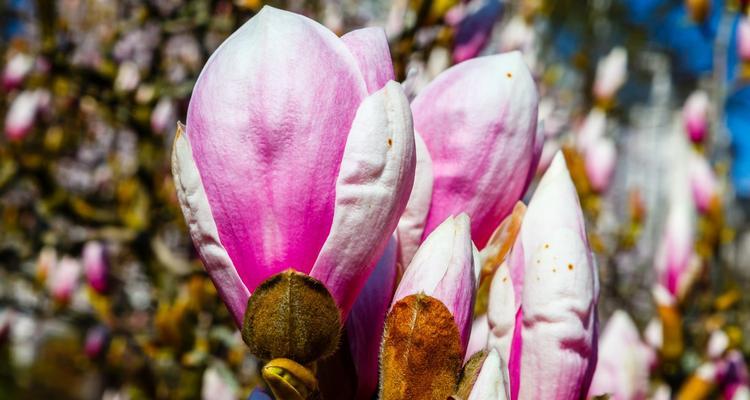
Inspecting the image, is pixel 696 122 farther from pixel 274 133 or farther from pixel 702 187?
pixel 274 133

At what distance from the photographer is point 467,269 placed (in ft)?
1.38

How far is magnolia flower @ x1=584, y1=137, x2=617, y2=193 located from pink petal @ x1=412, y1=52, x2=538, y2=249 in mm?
1516

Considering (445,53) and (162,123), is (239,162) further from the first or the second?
(162,123)

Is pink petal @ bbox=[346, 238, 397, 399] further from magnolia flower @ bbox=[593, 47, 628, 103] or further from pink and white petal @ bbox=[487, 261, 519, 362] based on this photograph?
magnolia flower @ bbox=[593, 47, 628, 103]

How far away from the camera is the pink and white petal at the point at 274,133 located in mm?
387

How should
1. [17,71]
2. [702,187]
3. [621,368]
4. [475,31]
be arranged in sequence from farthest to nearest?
[17,71] < [702,187] < [475,31] < [621,368]

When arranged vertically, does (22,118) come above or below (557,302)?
below

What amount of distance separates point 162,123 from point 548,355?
6.08 feet

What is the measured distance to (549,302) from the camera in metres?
0.44

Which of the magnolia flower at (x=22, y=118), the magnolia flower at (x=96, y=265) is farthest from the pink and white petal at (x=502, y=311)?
the magnolia flower at (x=22, y=118)

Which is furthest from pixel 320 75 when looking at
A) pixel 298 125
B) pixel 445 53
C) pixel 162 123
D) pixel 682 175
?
pixel 162 123

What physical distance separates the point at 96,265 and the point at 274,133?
5.54ft

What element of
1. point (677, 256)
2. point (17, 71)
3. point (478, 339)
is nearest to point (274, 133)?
point (478, 339)

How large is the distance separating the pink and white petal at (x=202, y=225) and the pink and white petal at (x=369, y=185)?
0.15 ft
